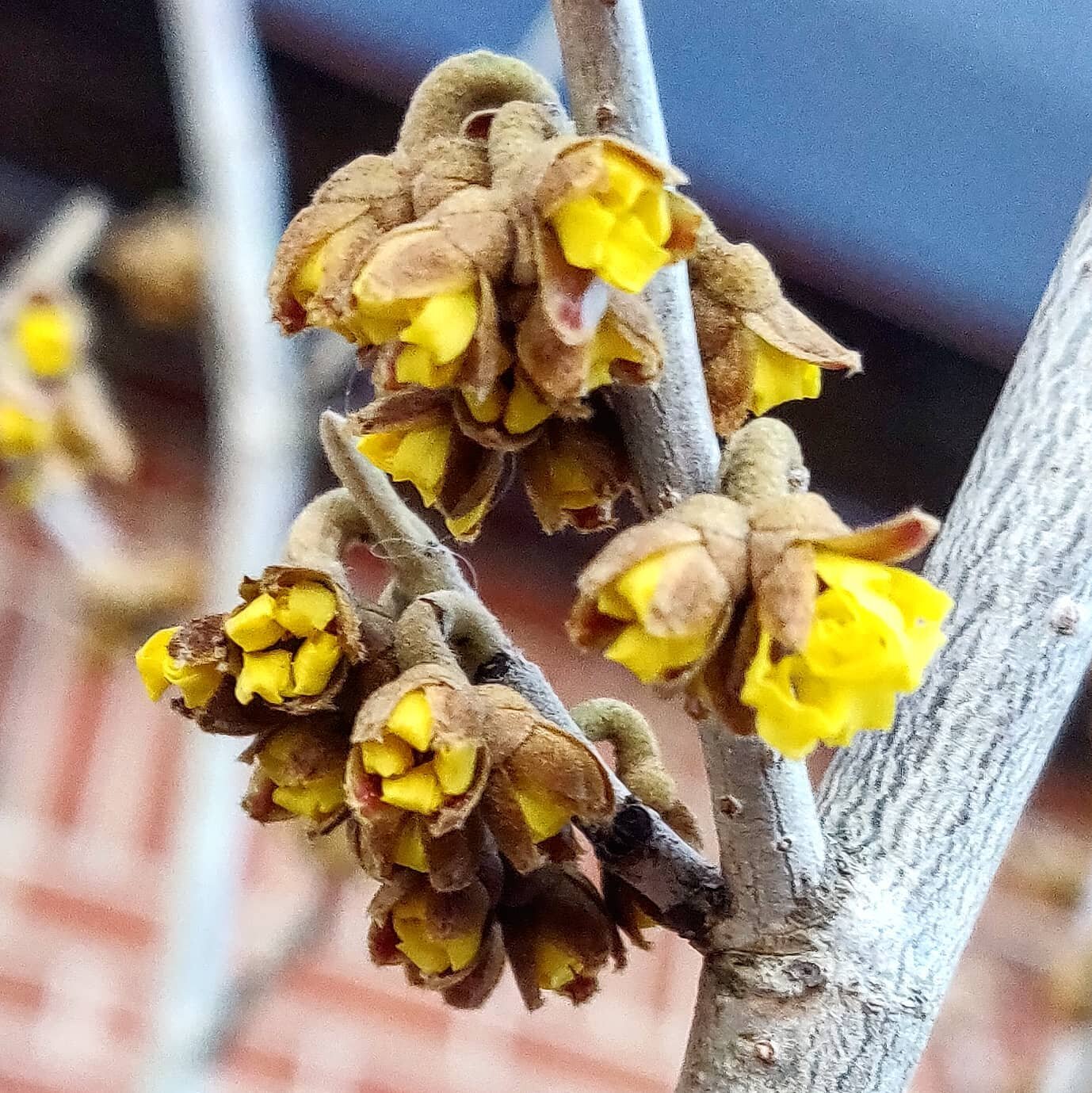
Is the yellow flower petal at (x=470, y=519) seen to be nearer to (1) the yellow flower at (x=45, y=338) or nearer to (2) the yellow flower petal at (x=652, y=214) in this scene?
(2) the yellow flower petal at (x=652, y=214)

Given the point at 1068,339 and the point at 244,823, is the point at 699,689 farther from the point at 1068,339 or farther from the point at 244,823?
the point at 244,823

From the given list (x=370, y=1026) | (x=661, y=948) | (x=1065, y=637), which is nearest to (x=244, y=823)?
(x=370, y=1026)

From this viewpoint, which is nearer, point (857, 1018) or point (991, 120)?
point (857, 1018)

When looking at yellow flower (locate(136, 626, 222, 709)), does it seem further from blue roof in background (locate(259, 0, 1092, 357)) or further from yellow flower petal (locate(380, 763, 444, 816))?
blue roof in background (locate(259, 0, 1092, 357))

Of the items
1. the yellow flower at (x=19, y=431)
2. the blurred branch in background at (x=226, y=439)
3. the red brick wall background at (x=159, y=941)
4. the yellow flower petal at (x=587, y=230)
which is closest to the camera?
the yellow flower petal at (x=587, y=230)

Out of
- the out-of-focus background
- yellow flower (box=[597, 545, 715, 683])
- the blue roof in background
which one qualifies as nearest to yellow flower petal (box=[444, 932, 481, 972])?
yellow flower (box=[597, 545, 715, 683])

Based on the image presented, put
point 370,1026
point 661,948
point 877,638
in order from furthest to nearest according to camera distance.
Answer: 1. point 661,948
2. point 370,1026
3. point 877,638

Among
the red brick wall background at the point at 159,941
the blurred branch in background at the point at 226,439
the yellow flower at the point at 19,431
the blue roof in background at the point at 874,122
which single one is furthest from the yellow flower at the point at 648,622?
the red brick wall background at the point at 159,941
